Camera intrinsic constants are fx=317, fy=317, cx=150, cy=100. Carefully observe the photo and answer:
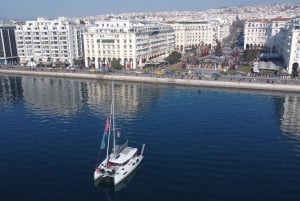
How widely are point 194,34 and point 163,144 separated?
135m

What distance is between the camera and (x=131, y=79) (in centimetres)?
10075

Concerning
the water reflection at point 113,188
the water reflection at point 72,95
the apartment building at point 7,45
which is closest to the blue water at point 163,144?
the water reflection at point 113,188

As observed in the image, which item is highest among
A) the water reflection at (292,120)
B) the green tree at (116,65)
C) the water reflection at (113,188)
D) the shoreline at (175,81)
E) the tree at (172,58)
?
the tree at (172,58)

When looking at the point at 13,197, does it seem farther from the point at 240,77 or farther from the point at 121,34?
the point at 121,34

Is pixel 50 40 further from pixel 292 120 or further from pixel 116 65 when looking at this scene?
pixel 292 120

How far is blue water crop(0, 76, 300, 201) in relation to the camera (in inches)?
1452

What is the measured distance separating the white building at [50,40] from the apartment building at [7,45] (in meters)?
3.39

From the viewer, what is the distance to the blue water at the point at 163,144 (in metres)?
36.9

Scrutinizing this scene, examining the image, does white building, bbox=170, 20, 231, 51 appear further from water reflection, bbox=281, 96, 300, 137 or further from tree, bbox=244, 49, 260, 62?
water reflection, bbox=281, 96, 300, 137

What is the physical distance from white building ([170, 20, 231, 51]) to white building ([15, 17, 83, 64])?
5844 cm

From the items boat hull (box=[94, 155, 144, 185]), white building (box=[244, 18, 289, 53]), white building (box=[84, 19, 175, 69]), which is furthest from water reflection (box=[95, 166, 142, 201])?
white building (box=[244, 18, 289, 53])

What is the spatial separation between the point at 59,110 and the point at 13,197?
34.6 m

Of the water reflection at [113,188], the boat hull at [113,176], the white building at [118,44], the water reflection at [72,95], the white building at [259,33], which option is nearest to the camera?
the water reflection at [113,188]

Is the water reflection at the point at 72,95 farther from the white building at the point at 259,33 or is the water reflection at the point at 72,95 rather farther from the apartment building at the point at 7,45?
the white building at the point at 259,33
